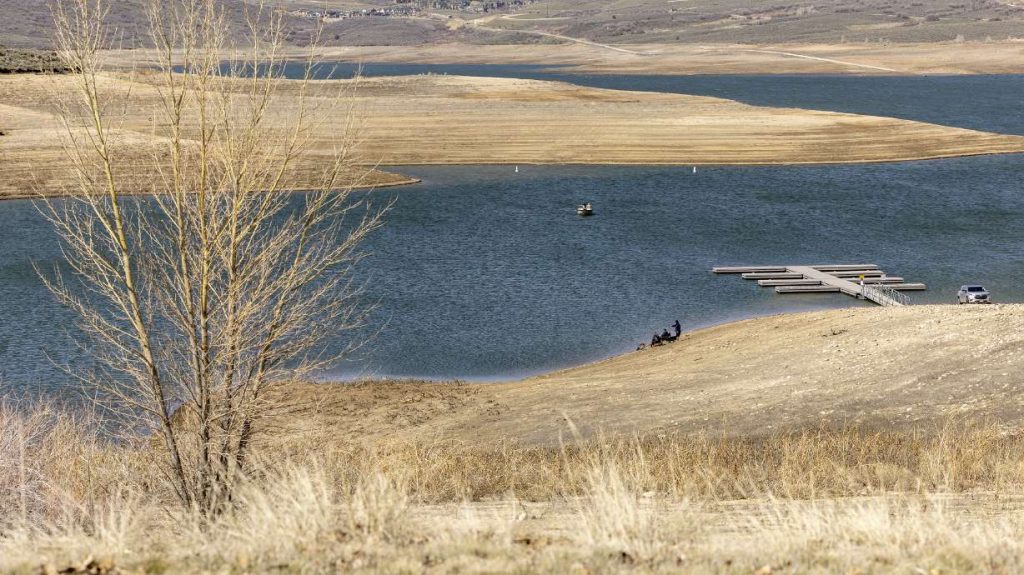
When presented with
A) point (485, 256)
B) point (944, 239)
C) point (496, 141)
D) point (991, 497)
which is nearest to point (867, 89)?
point (496, 141)

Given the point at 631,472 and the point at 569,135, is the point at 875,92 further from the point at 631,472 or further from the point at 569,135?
the point at 631,472

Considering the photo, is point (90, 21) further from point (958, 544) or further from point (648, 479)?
point (958, 544)

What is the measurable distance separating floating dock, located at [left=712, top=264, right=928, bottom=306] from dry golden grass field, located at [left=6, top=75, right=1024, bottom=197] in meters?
33.2

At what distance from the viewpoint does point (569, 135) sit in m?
93.3

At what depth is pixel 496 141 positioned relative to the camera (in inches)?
3583

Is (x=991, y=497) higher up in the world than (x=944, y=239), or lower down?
higher up

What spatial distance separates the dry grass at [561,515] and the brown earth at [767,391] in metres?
2.42

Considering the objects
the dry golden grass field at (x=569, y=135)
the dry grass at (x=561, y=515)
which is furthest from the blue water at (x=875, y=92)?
the dry grass at (x=561, y=515)

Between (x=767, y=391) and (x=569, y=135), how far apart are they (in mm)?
69732

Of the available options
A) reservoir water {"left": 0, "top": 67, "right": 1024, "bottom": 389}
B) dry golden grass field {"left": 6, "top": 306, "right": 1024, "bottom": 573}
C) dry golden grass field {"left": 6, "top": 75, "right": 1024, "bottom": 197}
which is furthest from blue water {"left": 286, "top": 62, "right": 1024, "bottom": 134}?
dry golden grass field {"left": 6, "top": 306, "right": 1024, "bottom": 573}

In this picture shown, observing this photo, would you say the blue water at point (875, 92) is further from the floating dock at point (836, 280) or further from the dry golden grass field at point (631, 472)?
the dry golden grass field at point (631, 472)

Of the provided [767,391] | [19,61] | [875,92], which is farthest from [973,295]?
[875,92]

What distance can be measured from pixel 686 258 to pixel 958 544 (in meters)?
41.8

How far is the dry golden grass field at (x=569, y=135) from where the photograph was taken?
81.6m
